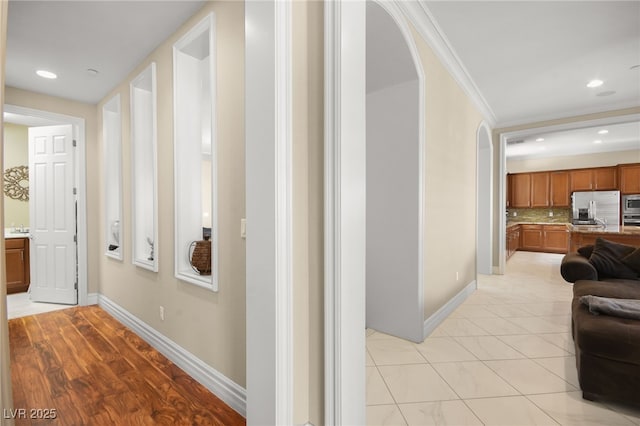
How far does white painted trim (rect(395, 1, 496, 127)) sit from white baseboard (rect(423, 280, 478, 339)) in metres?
2.60

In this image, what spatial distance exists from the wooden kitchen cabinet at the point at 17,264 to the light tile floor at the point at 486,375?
17.4 feet

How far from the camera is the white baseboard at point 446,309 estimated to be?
285cm

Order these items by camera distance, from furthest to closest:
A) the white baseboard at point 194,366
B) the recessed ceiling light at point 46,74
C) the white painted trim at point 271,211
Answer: the recessed ceiling light at point 46,74
the white baseboard at point 194,366
the white painted trim at point 271,211

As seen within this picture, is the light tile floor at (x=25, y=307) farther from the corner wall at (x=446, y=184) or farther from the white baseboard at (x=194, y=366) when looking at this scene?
the corner wall at (x=446, y=184)

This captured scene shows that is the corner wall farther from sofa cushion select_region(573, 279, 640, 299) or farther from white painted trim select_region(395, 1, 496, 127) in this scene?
sofa cushion select_region(573, 279, 640, 299)

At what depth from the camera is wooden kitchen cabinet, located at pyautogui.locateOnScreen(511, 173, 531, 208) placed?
8.70m

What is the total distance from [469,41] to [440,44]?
268 millimetres

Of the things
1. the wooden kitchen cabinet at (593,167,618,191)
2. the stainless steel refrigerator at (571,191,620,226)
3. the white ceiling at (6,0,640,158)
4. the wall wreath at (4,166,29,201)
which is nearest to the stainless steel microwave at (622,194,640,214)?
the stainless steel refrigerator at (571,191,620,226)

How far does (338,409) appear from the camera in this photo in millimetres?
1223

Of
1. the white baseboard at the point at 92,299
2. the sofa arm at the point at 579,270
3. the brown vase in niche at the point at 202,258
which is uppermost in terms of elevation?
the brown vase in niche at the point at 202,258

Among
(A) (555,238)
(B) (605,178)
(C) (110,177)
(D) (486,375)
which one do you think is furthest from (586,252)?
(C) (110,177)

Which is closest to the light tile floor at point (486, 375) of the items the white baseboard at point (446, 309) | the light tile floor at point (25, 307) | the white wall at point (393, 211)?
the white baseboard at point (446, 309)

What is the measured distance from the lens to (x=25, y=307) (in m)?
3.86

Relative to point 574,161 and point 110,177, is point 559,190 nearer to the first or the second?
point 574,161
